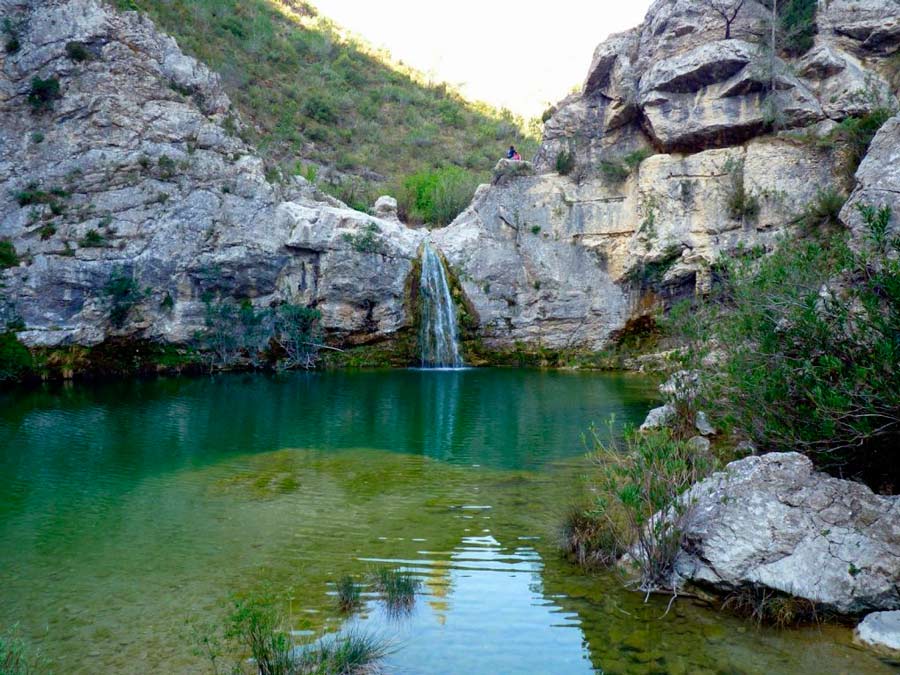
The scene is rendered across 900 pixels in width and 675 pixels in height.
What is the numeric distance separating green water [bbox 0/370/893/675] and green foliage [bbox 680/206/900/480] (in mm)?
2039

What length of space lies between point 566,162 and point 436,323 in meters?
10.4

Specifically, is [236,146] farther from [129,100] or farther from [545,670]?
[545,670]

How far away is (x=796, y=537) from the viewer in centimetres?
568

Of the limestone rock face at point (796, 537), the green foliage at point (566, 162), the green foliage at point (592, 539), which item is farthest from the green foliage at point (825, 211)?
the green foliage at point (592, 539)

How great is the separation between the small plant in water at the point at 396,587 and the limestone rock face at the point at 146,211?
2328 centimetres

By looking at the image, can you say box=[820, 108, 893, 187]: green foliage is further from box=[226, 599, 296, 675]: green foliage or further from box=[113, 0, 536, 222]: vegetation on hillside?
box=[226, 599, 296, 675]: green foliage

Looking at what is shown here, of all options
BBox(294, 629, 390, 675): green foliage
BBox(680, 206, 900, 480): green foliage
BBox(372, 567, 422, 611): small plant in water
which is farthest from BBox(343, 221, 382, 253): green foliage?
BBox(294, 629, 390, 675): green foliage

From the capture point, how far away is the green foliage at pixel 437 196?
37562 mm

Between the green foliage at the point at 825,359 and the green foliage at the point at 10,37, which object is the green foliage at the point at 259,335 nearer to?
the green foliage at the point at 10,37

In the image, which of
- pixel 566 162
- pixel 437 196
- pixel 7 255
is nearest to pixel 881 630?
pixel 7 255

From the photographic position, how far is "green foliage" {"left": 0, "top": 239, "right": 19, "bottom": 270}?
24516 mm

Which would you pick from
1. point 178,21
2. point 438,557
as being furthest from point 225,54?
point 438,557

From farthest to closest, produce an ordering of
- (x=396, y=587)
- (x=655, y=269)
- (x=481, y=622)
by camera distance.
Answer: (x=655, y=269) → (x=396, y=587) → (x=481, y=622)

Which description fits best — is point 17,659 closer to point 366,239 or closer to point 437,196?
point 366,239
